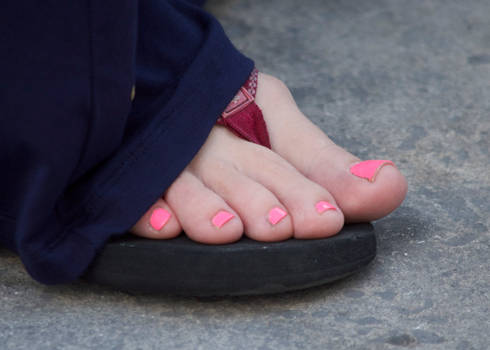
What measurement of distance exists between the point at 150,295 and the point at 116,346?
0.35ft

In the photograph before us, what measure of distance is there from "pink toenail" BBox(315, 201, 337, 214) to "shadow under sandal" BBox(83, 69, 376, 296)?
33 mm

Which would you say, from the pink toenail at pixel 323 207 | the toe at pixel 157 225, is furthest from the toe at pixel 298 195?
the toe at pixel 157 225

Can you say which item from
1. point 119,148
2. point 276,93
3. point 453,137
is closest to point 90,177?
point 119,148

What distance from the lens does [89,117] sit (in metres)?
0.88

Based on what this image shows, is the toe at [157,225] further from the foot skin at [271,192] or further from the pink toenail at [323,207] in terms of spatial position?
the pink toenail at [323,207]

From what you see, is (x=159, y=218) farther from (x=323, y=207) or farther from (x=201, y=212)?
(x=323, y=207)

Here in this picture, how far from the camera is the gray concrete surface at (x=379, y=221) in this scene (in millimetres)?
884

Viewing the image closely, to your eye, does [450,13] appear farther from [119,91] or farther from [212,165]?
[119,91]

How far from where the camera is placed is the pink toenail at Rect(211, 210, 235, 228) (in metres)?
0.92

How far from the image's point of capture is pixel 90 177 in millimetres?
933

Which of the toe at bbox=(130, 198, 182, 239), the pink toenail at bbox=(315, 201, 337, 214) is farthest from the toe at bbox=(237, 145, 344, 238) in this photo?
the toe at bbox=(130, 198, 182, 239)

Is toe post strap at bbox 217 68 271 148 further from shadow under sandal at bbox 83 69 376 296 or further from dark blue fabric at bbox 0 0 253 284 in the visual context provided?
shadow under sandal at bbox 83 69 376 296

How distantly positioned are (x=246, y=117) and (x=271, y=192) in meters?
0.13

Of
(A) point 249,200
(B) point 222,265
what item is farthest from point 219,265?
(A) point 249,200
